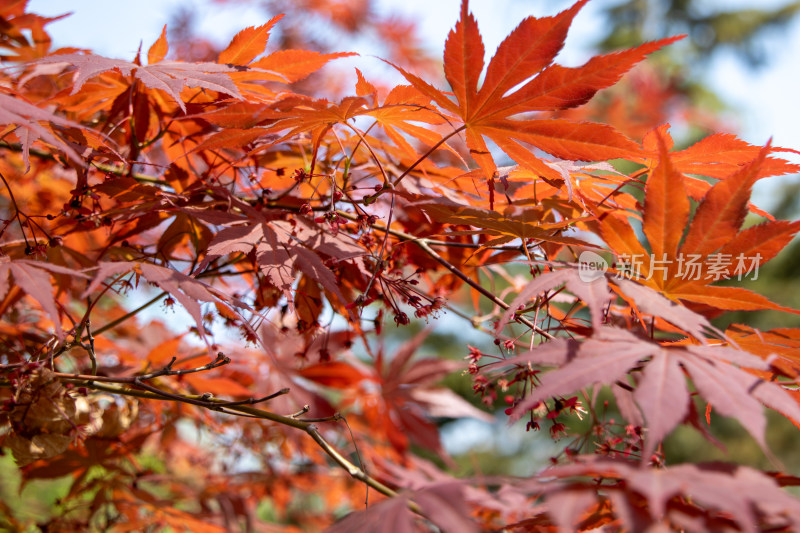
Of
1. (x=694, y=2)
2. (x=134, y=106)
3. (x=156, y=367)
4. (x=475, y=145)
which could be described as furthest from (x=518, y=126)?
(x=694, y=2)

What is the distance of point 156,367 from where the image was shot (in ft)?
3.40

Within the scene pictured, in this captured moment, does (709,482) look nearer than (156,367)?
Yes

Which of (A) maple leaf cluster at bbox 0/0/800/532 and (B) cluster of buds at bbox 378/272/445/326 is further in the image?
(B) cluster of buds at bbox 378/272/445/326

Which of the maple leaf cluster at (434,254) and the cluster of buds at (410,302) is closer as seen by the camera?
the maple leaf cluster at (434,254)

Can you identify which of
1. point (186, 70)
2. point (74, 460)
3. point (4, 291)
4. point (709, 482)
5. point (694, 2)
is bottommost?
point (74, 460)

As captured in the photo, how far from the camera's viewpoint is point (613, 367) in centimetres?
42

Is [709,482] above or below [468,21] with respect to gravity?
below

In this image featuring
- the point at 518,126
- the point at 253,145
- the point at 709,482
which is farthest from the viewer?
the point at 253,145

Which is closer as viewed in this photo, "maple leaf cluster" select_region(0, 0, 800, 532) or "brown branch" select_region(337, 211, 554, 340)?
"maple leaf cluster" select_region(0, 0, 800, 532)

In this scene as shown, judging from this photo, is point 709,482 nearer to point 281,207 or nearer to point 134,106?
point 281,207

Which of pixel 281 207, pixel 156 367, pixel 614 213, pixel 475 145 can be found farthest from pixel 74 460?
pixel 614 213

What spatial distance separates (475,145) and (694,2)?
314 inches

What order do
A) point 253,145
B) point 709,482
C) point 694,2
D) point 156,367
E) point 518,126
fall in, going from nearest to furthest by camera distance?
point 709,482, point 518,126, point 253,145, point 156,367, point 694,2

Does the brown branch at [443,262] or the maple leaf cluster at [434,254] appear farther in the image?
the brown branch at [443,262]
